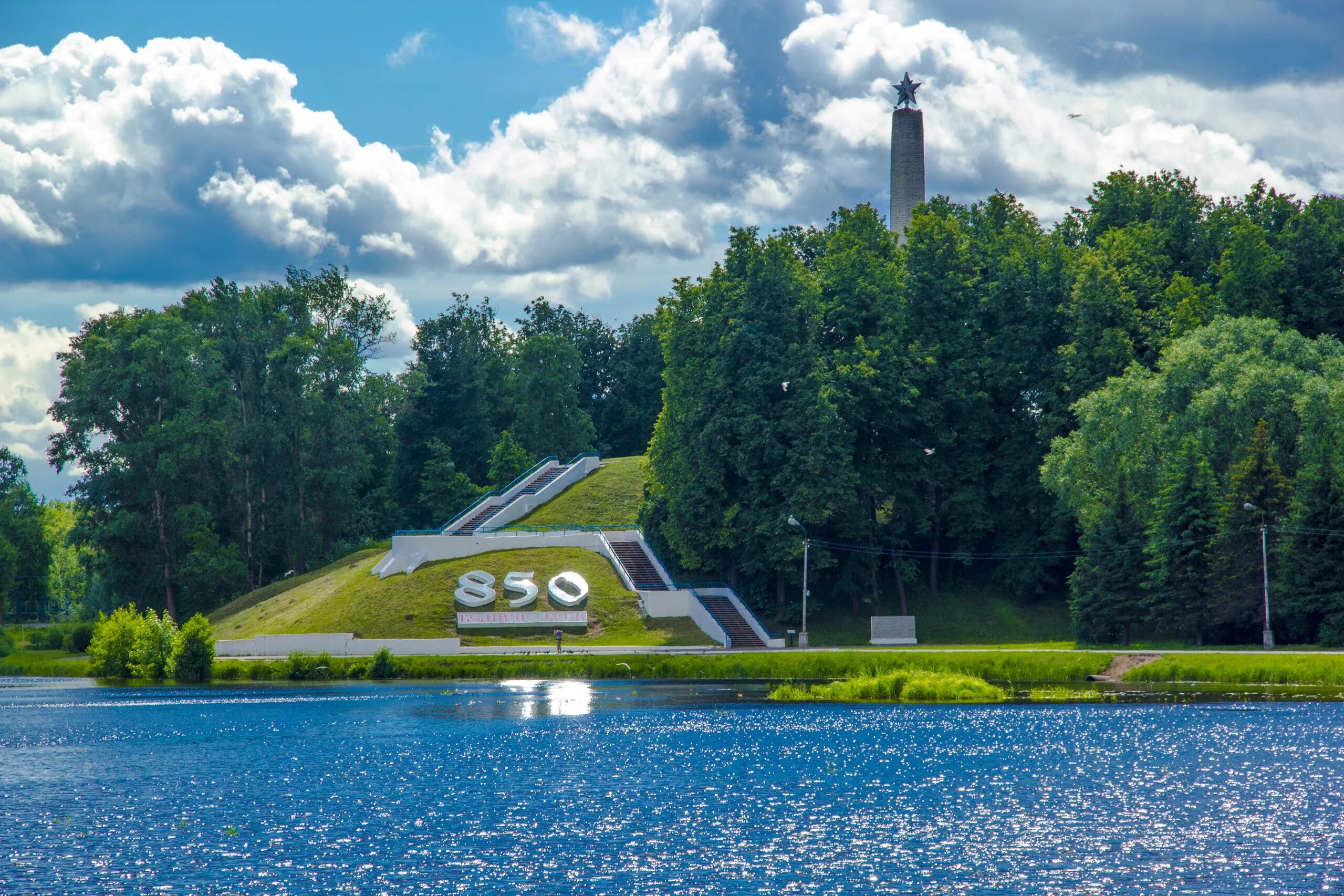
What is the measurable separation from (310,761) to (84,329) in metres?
54.2

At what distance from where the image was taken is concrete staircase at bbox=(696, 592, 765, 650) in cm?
5778

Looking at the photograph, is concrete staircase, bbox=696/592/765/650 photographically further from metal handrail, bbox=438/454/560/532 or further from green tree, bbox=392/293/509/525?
green tree, bbox=392/293/509/525

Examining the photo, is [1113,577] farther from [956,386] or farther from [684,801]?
[684,801]

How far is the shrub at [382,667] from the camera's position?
172 ft

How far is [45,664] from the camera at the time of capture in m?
63.8

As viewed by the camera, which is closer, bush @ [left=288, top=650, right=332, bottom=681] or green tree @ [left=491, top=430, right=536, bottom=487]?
bush @ [left=288, top=650, right=332, bottom=681]

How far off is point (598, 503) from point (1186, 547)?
3404 centimetres

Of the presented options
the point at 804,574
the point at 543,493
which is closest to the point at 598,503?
the point at 543,493

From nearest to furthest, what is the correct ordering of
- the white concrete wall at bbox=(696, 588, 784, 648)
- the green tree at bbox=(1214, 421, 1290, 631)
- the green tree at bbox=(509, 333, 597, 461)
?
the green tree at bbox=(1214, 421, 1290, 631) → the white concrete wall at bbox=(696, 588, 784, 648) → the green tree at bbox=(509, 333, 597, 461)

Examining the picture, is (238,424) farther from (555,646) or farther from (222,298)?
(555,646)

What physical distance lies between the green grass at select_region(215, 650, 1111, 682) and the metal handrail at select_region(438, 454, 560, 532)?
1886 cm

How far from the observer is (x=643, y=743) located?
103 feet

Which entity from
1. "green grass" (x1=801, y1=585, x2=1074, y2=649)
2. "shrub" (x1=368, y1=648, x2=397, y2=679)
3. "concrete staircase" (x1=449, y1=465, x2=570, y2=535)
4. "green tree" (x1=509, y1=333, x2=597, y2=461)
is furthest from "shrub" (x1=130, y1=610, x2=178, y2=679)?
"green tree" (x1=509, y1=333, x2=597, y2=461)

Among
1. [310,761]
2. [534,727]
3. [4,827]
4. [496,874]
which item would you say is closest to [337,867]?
[496,874]
